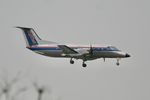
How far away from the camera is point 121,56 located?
82.9 m

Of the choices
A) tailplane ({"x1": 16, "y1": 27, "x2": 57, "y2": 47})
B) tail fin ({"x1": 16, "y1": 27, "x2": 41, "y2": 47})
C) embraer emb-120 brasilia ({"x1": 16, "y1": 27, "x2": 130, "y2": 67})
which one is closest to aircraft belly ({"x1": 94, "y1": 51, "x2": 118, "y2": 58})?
embraer emb-120 brasilia ({"x1": 16, "y1": 27, "x2": 130, "y2": 67})

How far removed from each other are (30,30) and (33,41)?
13.7 ft

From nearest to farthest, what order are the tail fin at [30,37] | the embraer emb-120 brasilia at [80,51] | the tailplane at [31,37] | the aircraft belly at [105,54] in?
the aircraft belly at [105,54] → the embraer emb-120 brasilia at [80,51] → the tailplane at [31,37] → the tail fin at [30,37]

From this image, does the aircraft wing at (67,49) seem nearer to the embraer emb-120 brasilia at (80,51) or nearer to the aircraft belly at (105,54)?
the embraer emb-120 brasilia at (80,51)

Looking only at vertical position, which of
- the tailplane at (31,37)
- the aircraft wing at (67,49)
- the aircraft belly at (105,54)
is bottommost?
the aircraft belly at (105,54)

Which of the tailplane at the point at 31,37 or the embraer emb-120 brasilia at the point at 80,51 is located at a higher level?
the tailplane at the point at 31,37

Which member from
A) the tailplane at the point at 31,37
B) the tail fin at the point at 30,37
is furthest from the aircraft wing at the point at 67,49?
the tail fin at the point at 30,37

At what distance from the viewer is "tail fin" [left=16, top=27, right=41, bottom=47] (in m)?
92.6

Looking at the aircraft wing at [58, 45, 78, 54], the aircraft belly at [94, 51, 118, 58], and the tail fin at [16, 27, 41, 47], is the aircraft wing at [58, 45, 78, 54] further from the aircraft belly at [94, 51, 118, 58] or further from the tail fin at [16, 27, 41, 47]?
the tail fin at [16, 27, 41, 47]

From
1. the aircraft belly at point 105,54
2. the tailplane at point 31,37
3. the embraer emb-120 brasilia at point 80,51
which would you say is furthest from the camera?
the tailplane at point 31,37

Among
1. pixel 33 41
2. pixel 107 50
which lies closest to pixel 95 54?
pixel 107 50

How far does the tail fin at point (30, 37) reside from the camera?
92606 mm

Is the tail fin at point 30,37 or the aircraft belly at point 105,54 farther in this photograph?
the tail fin at point 30,37

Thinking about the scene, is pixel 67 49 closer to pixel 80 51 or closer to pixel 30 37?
pixel 80 51
